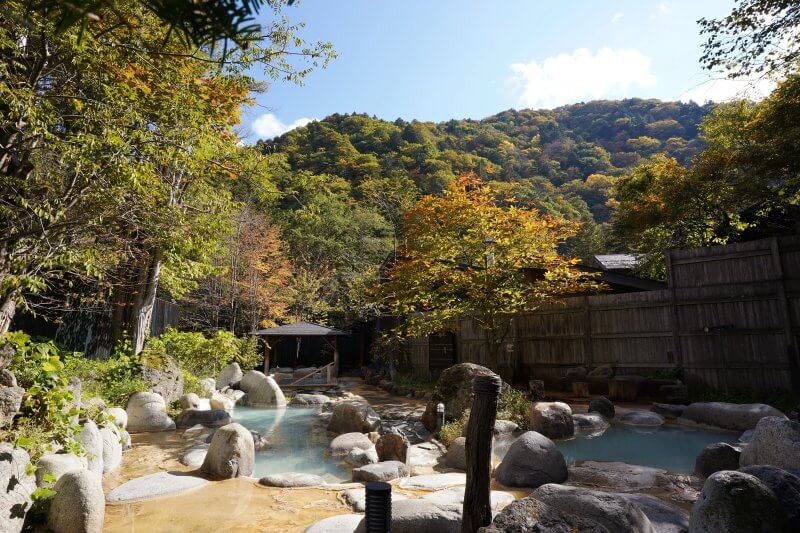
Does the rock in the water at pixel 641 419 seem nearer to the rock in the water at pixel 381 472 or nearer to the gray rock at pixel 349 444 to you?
the gray rock at pixel 349 444

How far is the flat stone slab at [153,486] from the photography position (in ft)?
16.8

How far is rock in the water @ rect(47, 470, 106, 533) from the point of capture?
3.87 m

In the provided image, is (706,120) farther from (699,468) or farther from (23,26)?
(23,26)

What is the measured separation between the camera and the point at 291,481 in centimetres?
573

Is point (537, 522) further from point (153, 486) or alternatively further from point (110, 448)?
point (110, 448)

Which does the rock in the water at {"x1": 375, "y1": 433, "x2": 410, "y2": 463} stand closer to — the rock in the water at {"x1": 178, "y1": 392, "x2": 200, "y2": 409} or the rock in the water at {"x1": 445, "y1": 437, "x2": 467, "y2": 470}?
the rock in the water at {"x1": 445, "y1": 437, "x2": 467, "y2": 470}

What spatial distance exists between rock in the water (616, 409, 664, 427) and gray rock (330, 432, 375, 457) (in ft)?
16.1

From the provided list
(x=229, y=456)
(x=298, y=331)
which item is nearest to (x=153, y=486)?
(x=229, y=456)

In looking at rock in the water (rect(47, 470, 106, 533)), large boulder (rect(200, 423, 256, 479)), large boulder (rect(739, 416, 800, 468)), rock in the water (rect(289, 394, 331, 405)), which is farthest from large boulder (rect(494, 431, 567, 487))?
rock in the water (rect(289, 394, 331, 405))

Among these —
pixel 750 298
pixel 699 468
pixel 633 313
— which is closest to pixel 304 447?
pixel 699 468

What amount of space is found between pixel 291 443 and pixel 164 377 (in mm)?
4264

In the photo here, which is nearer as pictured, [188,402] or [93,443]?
[93,443]

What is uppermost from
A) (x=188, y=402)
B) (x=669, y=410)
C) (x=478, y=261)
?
(x=478, y=261)

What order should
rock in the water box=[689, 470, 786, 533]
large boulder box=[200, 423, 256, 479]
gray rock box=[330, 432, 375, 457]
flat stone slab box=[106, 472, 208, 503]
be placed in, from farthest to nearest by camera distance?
gray rock box=[330, 432, 375, 457]
large boulder box=[200, 423, 256, 479]
flat stone slab box=[106, 472, 208, 503]
rock in the water box=[689, 470, 786, 533]
